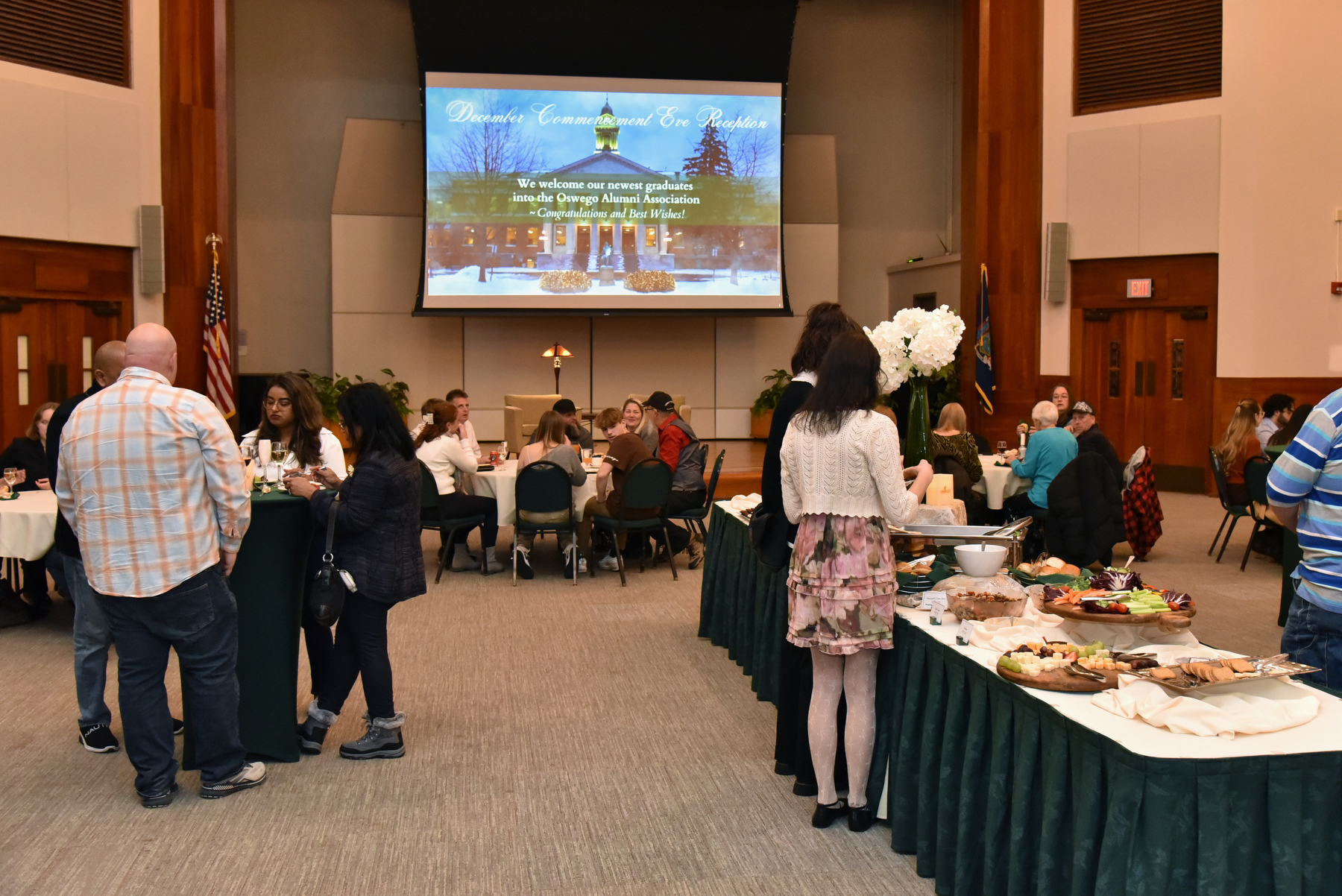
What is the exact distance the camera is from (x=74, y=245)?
10.6m

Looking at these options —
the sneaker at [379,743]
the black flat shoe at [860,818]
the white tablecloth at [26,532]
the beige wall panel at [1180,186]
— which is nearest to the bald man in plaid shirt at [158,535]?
the sneaker at [379,743]

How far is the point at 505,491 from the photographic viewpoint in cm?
762

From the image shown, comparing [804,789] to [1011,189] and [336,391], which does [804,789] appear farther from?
[336,391]

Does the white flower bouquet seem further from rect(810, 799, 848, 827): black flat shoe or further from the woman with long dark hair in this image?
the woman with long dark hair

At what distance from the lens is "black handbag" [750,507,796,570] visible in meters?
3.64

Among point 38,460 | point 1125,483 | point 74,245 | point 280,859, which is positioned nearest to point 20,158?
point 74,245

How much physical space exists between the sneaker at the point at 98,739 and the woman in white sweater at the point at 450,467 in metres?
3.18

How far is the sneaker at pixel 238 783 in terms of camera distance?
379 cm

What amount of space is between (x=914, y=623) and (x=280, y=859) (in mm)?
2010

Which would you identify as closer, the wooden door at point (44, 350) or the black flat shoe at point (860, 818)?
the black flat shoe at point (860, 818)

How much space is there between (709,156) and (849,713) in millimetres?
11251

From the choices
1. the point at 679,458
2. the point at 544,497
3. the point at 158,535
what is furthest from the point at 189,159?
the point at 158,535

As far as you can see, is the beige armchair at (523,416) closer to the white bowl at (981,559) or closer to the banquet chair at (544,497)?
the banquet chair at (544,497)

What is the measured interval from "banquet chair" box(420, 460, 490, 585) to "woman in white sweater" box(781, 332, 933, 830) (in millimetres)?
4168
